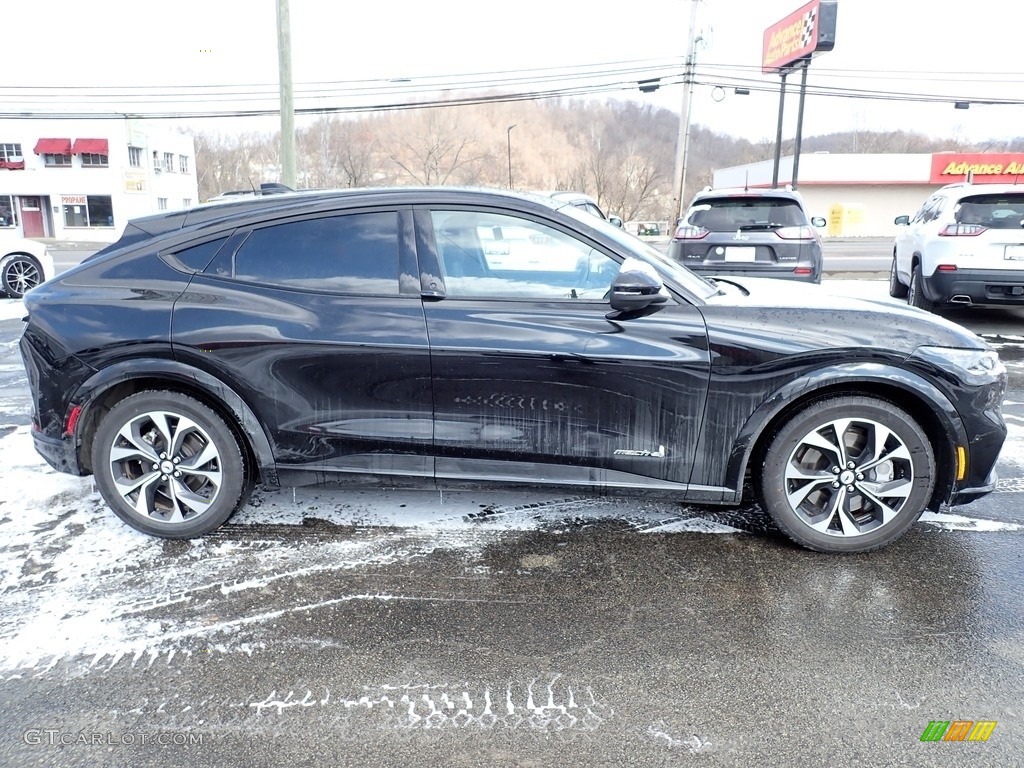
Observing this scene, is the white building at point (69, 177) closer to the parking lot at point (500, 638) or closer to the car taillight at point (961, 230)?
the car taillight at point (961, 230)

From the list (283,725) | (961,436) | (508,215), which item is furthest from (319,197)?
(961,436)

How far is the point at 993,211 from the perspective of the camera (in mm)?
8609

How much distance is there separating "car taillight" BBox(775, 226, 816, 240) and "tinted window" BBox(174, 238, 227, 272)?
659cm

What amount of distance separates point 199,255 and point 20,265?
11087 millimetres

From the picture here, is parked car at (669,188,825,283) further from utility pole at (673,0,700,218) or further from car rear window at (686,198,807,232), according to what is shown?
utility pole at (673,0,700,218)

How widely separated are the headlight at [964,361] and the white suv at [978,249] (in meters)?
6.22

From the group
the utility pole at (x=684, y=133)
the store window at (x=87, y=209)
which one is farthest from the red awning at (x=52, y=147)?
the utility pole at (x=684, y=133)

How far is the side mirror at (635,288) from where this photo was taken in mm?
3168

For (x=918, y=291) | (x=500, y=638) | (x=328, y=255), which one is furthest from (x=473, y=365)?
(x=918, y=291)

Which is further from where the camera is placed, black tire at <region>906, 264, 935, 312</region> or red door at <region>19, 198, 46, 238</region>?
red door at <region>19, 198, 46, 238</region>

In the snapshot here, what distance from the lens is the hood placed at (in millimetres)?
3240

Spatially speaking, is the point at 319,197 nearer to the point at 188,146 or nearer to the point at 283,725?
the point at 283,725

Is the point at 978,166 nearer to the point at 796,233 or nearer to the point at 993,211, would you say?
the point at 993,211

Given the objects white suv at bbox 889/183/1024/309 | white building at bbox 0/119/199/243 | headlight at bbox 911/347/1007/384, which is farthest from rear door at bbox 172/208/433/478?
white building at bbox 0/119/199/243
